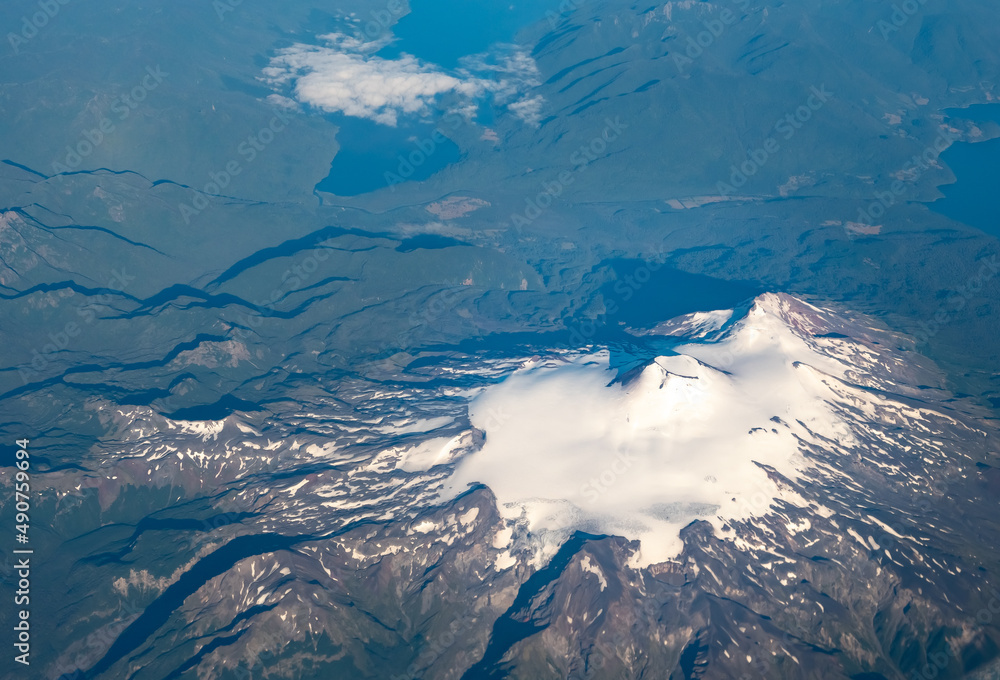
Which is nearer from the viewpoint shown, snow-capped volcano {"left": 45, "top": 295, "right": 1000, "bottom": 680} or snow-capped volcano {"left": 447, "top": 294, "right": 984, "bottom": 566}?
snow-capped volcano {"left": 45, "top": 295, "right": 1000, "bottom": 680}

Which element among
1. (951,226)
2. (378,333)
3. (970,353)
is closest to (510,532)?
(378,333)

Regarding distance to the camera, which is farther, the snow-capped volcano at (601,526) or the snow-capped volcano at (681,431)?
the snow-capped volcano at (681,431)

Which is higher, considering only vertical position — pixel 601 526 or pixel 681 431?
pixel 681 431

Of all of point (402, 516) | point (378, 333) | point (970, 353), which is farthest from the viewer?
point (378, 333)

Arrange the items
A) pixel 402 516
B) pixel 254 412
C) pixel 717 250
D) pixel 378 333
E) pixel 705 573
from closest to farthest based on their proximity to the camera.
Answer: pixel 705 573 < pixel 402 516 < pixel 254 412 < pixel 378 333 < pixel 717 250

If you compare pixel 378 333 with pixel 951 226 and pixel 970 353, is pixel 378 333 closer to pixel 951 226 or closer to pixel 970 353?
pixel 970 353

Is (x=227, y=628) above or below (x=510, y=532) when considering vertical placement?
below

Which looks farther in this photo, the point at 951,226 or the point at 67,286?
the point at 951,226

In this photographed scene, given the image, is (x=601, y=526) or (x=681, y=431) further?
(x=681, y=431)
